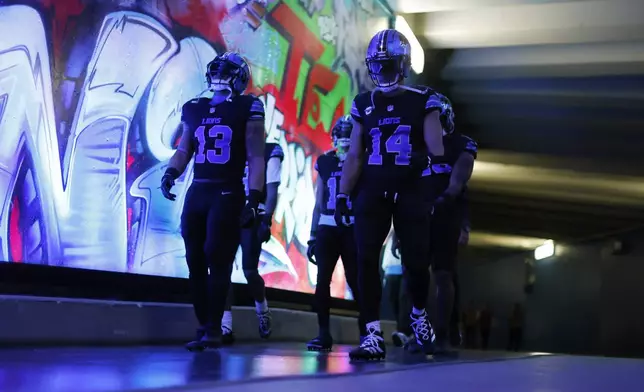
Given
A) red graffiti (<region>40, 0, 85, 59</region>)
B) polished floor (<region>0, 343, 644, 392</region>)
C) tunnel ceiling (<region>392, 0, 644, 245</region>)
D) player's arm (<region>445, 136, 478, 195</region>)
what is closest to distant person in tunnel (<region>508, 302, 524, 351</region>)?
tunnel ceiling (<region>392, 0, 644, 245</region>)

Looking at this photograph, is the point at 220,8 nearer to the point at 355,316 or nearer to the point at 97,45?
the point at 97,45

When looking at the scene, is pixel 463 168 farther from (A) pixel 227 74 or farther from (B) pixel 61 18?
(B) pixel 61 18

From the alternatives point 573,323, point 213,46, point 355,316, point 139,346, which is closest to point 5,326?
point 139,346

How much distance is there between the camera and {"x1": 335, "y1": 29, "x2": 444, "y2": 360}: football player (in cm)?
527

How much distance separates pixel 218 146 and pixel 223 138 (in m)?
0.06

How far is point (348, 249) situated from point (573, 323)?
24.5 metres

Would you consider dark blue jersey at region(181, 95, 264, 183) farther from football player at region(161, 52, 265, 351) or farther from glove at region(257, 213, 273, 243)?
glove at region(257, 213, 273, 243)

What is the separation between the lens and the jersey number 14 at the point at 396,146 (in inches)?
209

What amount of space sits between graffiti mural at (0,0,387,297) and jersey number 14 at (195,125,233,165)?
3.63 ft


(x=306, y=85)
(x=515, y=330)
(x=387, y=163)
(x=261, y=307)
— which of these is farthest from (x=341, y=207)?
(x=515, y=330)

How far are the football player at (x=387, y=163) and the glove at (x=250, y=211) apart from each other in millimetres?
535

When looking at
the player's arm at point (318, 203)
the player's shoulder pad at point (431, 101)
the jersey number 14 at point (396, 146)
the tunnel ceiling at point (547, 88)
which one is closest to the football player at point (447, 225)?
the player's arm at point (318, 203)

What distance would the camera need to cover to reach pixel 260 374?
3.78 meters

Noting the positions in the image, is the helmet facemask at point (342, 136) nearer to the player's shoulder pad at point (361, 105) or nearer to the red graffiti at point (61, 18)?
the player's shoulder pad at point (361, 105)
